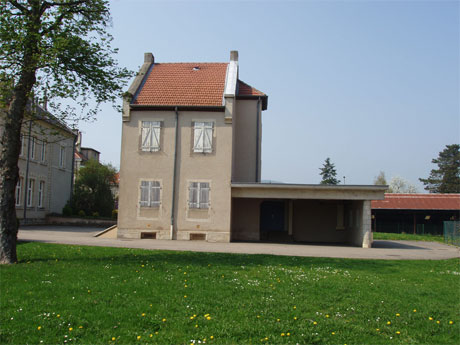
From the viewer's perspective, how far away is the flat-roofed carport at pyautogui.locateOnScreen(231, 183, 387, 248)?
2258 centimetres

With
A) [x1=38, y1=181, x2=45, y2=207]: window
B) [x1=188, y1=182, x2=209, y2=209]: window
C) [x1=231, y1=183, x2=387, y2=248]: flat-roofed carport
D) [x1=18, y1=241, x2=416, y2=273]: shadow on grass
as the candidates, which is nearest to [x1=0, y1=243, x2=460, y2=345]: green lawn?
[x1=18, y1=241, x2=416, y2=273]: shadow on grass

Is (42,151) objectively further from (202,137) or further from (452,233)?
(452,233)

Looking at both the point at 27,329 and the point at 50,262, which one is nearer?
the point at 27,329

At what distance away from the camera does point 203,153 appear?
23.5 m

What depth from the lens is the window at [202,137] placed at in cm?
2352

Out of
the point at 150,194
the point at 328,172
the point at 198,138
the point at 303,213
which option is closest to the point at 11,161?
the point at 150,194

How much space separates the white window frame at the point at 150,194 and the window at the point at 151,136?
1899 millimetres

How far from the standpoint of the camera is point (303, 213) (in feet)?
89.1

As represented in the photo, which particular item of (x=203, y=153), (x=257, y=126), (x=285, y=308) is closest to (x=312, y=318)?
(x=285, y=308)

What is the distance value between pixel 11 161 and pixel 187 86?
46.8 ft

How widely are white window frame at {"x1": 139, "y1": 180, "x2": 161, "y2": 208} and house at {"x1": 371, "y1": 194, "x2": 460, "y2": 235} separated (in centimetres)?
2426

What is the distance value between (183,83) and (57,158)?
702 inches

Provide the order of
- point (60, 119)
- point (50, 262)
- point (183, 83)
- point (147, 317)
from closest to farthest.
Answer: point (147, 317)
point (50, 262)
point (60, 119)
point (183, 83)

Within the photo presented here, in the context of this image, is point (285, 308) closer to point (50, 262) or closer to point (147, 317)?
point (147, 317)
